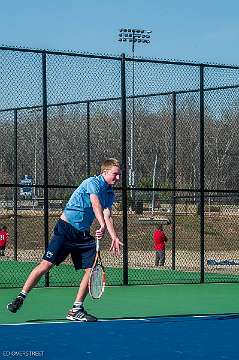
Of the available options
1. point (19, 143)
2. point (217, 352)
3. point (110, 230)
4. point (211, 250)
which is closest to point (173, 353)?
point (217, 352)

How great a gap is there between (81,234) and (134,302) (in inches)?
119

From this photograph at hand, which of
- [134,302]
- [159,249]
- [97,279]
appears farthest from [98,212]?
[159,249]

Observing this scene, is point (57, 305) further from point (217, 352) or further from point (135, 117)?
point (135, 117)

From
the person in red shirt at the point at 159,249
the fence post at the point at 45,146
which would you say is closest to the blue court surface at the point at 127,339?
the fence post at the point at 45,146

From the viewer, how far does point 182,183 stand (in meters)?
Answer: 26.8

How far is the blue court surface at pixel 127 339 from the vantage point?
9.76 metres

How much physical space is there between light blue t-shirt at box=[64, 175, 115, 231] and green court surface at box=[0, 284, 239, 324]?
1202 millimetres

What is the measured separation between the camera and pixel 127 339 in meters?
11.0

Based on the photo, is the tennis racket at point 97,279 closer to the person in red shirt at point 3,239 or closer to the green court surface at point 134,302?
the green court surface at point 134,302

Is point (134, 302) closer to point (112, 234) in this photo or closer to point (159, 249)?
point (112, 234)

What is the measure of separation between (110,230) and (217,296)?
16.2 ft

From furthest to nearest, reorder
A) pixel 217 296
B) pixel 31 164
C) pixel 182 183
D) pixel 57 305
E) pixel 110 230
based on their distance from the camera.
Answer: pixel 182 183, pixel 31 164, pixel 217 296, pixel 57 305, pixel 110 230

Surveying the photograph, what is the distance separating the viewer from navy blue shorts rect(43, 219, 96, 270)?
1289 cm

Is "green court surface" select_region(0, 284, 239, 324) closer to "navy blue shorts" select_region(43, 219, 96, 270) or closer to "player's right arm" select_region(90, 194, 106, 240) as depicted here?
"navy blue shorts" select_region(43, 219, 96, 270)
